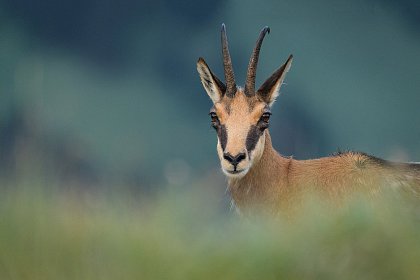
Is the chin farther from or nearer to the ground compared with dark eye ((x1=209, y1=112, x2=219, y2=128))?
nearer to the ground

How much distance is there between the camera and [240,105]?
352 inches

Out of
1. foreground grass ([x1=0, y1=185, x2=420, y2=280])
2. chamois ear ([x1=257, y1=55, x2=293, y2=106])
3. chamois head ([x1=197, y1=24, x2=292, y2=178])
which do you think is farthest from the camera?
chamois ear ([x1=257, y1=55, x2=293, y2=106])

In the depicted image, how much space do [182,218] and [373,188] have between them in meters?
4.67

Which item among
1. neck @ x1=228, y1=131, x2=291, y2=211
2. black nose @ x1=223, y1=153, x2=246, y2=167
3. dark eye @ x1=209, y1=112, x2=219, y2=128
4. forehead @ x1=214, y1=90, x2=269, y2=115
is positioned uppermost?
forehead @ x1=214, y1=90, x2=269, y2=115

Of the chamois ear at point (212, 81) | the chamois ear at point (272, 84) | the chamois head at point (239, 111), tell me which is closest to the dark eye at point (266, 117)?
the chamois head at point (239, 111)

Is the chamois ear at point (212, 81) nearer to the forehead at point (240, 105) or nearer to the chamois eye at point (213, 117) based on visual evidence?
the forehead at point (240, 105)

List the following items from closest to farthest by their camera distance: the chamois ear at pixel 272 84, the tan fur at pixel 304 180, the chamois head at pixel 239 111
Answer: the chamois head at pixel 239 111 < the tan fur at pixel 304 180 < the chamois ear at pixel 272 84

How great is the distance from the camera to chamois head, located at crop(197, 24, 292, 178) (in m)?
8.04

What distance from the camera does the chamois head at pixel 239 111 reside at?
8039 mm

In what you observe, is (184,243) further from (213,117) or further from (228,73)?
(228,73)

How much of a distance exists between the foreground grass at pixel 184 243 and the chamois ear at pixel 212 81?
5.93 metres

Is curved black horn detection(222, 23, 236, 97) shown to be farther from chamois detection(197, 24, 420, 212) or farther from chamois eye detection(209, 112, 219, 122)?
chamois eye detection(209, 112, 219, 122)

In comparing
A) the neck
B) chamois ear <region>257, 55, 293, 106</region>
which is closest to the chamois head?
chamois ear <region>257, 55, 293, 106</region>

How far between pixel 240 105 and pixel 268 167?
0.84 metres
